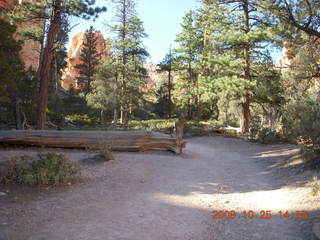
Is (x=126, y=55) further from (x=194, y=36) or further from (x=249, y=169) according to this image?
(x=249, y=169)

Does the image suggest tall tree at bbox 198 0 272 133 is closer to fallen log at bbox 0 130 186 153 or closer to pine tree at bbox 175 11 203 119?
fallen log at bbox 0 130 186 153

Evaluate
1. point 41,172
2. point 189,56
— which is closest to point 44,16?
point 41,172

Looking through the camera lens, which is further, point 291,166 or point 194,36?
point 194,36

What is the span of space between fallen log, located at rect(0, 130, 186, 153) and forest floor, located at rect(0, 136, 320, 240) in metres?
1.19

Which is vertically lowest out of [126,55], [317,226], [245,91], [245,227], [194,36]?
[245,227]

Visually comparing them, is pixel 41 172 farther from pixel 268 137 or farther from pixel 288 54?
pixel 288 54

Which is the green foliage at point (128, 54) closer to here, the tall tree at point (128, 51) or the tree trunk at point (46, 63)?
the tall tree at point (128, 51)

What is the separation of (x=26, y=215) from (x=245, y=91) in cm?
1250

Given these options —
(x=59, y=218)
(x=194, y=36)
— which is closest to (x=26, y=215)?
(x=59, y=218)

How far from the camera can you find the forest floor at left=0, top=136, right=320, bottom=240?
3293mm

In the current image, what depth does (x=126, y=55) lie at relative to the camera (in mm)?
25719
